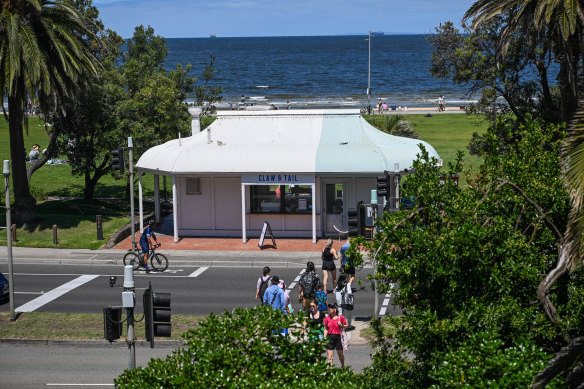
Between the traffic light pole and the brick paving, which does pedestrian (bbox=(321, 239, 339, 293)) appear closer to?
the brick paving

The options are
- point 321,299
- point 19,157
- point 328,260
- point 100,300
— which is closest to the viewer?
point 321,299

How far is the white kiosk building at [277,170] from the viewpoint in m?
30.6

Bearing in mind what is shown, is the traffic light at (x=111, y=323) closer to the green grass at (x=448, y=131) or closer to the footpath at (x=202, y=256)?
the footpath at (x=202, y=256)

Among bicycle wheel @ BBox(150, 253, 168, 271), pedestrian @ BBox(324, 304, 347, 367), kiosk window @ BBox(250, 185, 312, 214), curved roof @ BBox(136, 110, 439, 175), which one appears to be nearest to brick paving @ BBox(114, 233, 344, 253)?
kiosk window @ BBox(250, 185, 312, 214)

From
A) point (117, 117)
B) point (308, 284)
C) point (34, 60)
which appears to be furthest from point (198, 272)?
point (117, 117)

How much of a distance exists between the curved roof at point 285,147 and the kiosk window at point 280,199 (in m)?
1.67

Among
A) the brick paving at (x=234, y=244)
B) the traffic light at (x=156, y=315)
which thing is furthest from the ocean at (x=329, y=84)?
the traffic light at (x=156, y=315)

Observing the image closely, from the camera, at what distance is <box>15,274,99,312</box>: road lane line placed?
22547mm

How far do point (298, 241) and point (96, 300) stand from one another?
33.1ft

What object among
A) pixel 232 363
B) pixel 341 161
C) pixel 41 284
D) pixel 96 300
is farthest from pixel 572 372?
pixel 341 161

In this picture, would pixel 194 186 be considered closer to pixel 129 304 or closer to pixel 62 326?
pixel 62 326

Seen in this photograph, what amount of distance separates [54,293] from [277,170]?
391 inches

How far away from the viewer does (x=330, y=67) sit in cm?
18125

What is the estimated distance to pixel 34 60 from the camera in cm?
2956
